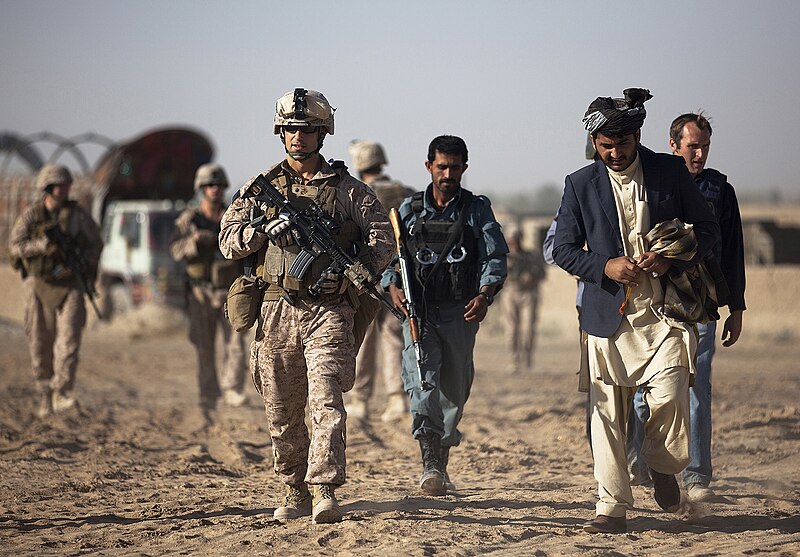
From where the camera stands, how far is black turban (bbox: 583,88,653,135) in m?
4.82

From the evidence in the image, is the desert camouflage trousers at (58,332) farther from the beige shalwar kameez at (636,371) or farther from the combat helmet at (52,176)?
the beige shalwar kameez at (636,371)

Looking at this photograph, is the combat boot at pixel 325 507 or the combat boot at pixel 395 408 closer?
the combat boot at pixel 325 507

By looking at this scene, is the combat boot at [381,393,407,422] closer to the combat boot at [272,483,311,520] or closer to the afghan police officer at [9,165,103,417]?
the afghan police officer at [9,165,103,417]

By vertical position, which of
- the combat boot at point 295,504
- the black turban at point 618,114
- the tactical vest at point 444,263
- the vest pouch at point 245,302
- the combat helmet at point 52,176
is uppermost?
the combat helmet at point 52,176

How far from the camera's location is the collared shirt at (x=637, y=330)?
4898mm

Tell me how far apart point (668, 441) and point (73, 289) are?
6.08 m

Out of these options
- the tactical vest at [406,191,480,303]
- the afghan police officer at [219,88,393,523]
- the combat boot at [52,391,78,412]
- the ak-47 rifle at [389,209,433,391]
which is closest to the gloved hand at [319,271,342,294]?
the afghan police officer at [219,88,393,523]

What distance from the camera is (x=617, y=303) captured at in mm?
4918

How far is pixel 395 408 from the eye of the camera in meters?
9.25

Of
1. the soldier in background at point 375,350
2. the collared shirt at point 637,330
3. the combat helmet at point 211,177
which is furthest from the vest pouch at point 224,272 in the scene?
the collared shirt at point 637,330

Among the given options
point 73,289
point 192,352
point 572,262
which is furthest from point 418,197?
point 192,352

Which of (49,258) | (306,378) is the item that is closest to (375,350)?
(49,258)

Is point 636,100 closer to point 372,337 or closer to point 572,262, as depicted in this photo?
point 572,262

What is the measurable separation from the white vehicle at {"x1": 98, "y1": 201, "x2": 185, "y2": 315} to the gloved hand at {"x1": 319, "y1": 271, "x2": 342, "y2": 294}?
1419 cm
